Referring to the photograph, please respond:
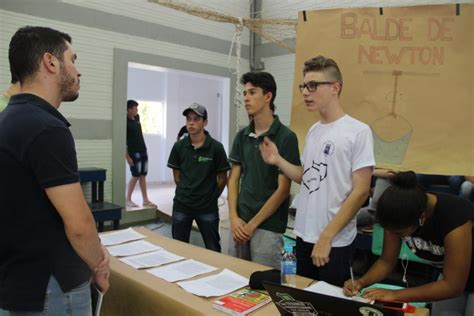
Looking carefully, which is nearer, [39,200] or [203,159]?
[39,200]

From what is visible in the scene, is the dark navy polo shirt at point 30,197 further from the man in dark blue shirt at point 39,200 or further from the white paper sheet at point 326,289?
the white paper sheet at point 326,289

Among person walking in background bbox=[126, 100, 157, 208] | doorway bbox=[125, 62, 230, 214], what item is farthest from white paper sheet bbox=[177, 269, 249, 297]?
doorway bbox=[125, 62, 230, 214]

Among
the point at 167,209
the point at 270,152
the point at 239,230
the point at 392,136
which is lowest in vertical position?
the point at 167,209

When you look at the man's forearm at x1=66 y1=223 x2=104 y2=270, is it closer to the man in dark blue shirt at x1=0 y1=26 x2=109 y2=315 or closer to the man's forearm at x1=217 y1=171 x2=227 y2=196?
the man in dark blue shirt at x1=0 y1=26 x2=109 y2=315

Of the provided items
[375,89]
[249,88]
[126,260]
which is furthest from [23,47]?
[375,89]

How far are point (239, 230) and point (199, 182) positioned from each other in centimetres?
96

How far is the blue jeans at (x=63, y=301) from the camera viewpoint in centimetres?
112

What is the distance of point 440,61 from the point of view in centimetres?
221

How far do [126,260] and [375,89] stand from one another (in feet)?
5.69

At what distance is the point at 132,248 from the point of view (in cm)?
210

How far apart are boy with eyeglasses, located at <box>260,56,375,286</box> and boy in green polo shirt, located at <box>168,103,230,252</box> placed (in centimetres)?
129

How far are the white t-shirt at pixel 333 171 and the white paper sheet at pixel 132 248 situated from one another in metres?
0.84

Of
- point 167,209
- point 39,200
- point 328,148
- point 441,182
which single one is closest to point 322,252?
point 328,148

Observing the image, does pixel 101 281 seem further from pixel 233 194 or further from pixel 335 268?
pixel 233 194
